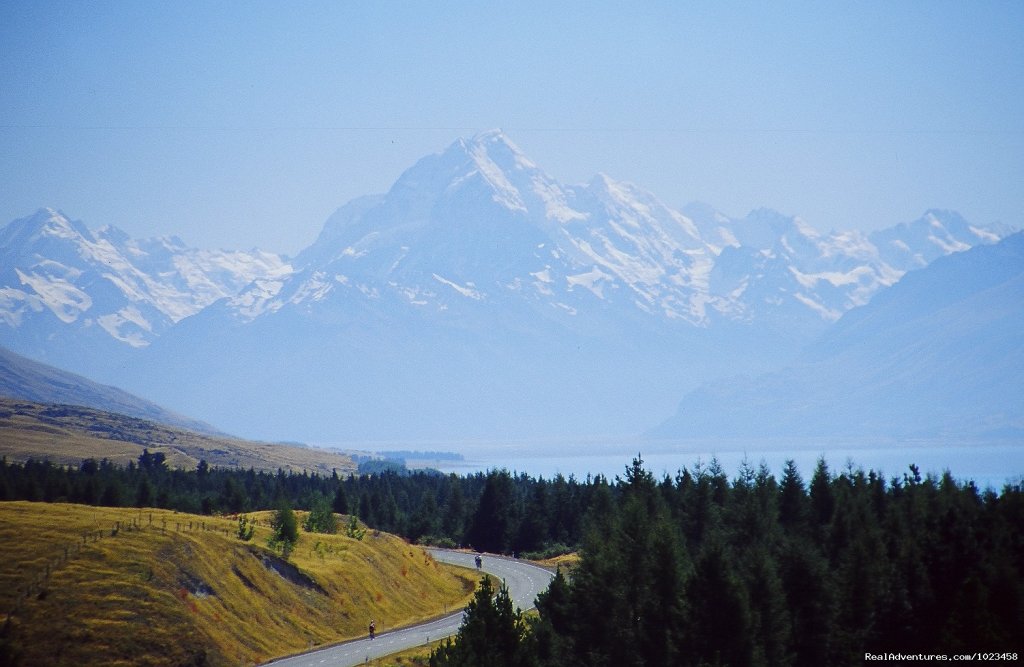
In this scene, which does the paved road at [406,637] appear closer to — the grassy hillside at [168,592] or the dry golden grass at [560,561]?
the grassy hillside at [168,592]

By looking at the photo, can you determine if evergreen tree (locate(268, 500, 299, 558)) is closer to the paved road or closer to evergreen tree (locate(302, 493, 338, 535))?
the paved road

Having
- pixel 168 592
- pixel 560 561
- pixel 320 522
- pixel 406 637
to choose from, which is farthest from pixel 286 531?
pixel 560 561

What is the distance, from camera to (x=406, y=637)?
75250mm

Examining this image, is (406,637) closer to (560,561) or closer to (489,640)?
(489,640)

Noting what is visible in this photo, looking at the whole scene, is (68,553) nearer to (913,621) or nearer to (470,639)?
(470,639)

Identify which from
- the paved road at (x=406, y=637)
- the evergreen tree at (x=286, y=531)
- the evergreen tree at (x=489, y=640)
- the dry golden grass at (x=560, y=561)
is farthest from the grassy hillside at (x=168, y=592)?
the dry golden grass at (x=560, y=561)

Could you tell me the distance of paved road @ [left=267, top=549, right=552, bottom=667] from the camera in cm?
6638

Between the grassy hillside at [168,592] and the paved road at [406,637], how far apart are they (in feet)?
9.07

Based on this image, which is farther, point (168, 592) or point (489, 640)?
point (168, 592)

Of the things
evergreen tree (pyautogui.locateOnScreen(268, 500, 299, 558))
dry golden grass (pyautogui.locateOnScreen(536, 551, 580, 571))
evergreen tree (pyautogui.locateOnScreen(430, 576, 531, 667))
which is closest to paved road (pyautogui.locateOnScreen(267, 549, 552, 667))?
dry golden grass (pyautogui.locateOnScreen(536, 551, 580, 571))

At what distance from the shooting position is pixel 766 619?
55.7 meters

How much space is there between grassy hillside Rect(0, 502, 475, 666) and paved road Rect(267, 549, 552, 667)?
2764mm

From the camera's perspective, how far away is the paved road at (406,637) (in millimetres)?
66375

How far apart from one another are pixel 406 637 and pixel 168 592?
17.1 m
